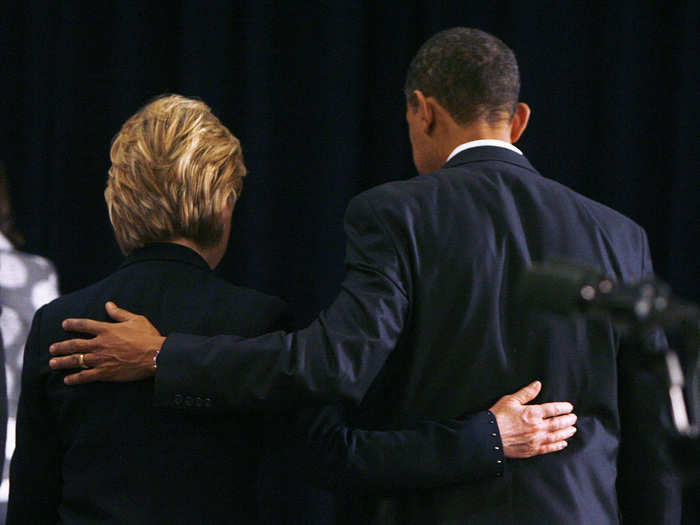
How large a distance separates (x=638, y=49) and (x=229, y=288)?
1419 millimetres

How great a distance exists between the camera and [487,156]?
142cm

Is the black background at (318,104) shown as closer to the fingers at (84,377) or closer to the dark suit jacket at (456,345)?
the dark suit jacket at (456,345)

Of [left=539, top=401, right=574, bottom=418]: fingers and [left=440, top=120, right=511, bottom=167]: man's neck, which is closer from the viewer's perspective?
[left=539, top=401, right=574, bottom=418]: fingers

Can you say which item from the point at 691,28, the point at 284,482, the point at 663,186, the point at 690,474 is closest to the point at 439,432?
the point at 690,474

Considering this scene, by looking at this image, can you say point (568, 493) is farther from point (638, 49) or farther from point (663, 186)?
point (638, 49)

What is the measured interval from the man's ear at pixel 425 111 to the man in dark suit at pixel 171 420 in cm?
36

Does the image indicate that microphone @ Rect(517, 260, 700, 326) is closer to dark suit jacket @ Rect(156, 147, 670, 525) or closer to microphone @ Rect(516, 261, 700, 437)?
microphone @ Rect(516, 261, 700, 437)

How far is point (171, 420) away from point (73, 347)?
18cm

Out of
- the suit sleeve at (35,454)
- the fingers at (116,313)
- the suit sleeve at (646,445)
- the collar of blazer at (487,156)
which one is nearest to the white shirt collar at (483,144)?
the collar of blazer at (487,156)

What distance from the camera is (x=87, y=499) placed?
4.02 ft

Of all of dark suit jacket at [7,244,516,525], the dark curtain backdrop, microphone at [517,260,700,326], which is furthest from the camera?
the dark curtain backdrop

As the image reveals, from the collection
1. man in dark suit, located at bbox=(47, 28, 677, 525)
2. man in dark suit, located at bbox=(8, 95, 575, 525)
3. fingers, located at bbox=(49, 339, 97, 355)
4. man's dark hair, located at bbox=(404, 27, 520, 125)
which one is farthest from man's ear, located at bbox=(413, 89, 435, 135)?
fingers, located at bbox=(49, 339, 97, 355)

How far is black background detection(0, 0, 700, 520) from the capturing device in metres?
2.21

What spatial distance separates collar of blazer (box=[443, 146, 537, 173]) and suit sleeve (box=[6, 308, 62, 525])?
71cm
